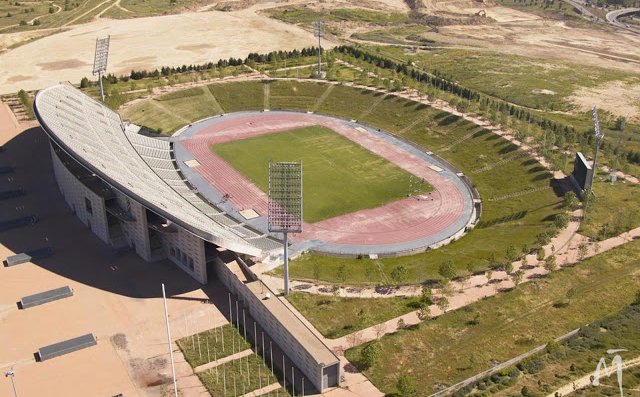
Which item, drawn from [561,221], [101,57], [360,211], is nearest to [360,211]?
[360,211]

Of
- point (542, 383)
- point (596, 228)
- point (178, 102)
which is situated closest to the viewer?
point (542, 383)

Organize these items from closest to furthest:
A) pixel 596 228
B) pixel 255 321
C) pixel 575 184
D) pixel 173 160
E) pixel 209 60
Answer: pixel 255 321 → pixel 596 228 → pixel 575 184 → pixel 173 160 → pixel 209 60

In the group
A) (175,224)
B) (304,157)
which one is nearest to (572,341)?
(175,224)

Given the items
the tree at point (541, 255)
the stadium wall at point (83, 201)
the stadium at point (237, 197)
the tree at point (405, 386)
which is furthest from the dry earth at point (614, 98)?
the stadium wall at point (83, 201)

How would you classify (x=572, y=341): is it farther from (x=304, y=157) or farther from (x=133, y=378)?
(x=304, y=157)
